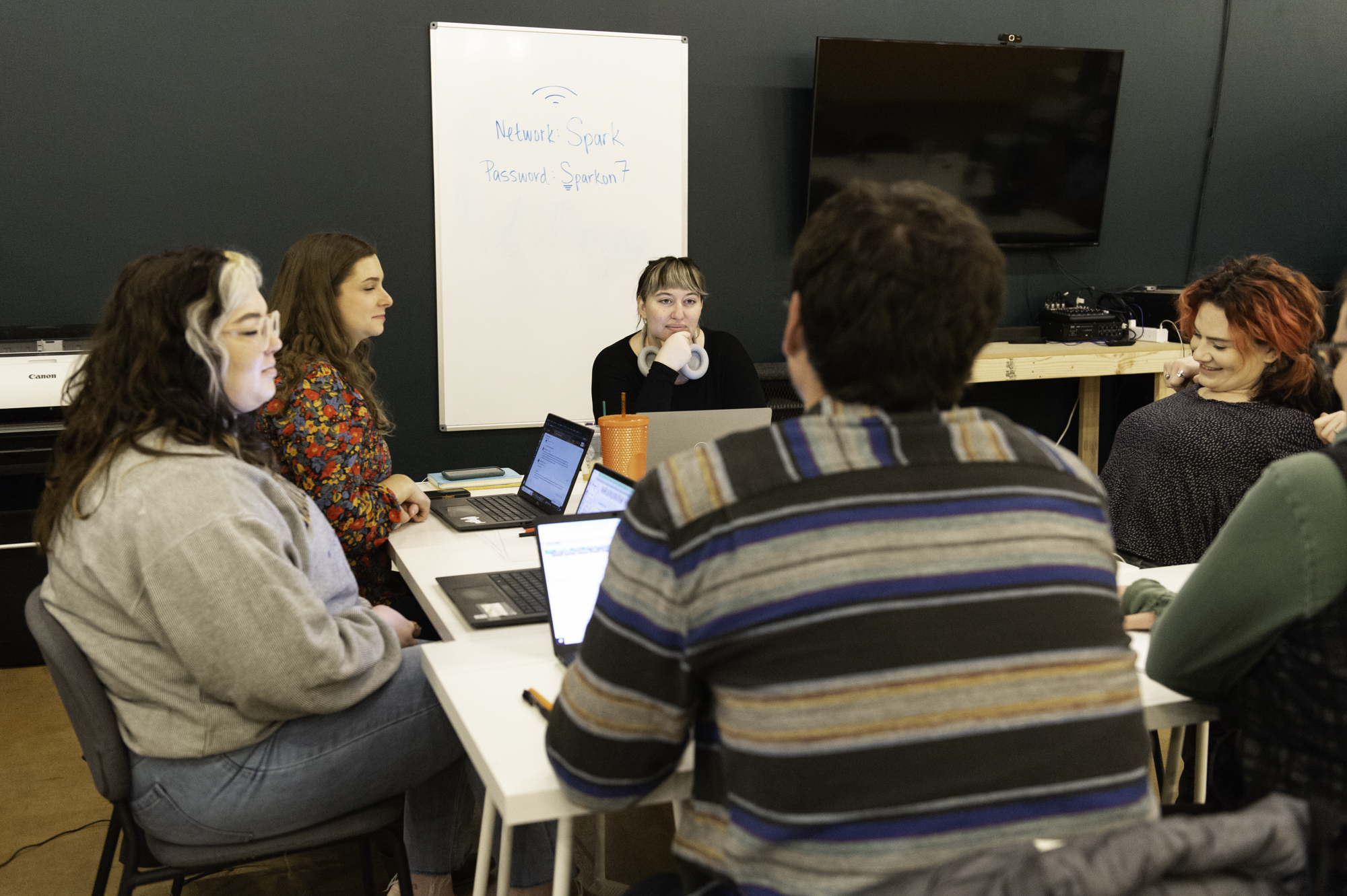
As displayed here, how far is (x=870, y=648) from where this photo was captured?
34.4 inches

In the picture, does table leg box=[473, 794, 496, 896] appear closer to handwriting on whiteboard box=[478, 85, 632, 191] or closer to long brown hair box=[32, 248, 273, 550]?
long brown hair box=[32, 248, 273, 550]

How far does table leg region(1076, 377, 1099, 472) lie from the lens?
4.61 metres

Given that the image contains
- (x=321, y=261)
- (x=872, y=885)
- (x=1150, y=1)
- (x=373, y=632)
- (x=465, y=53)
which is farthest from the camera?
(x=1150, y=1)

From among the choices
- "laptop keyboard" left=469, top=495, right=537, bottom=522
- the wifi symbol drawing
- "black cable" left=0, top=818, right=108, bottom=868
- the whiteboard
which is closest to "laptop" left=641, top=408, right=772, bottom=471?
"laptop keyboard" left=469, top=495, right=537, bottom=522

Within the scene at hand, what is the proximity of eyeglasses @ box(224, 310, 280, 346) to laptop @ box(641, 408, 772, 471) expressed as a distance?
87 centimetres

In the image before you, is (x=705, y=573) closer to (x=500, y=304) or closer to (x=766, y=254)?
(x=500, y=304)

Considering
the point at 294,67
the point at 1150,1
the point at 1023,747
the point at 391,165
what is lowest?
the point at 1023,747

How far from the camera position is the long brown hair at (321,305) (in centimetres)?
222

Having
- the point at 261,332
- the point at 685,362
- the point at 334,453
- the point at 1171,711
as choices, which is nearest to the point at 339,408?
the point at 334,453

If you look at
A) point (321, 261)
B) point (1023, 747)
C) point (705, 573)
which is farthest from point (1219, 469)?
point (321, 261)

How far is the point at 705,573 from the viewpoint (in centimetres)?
89

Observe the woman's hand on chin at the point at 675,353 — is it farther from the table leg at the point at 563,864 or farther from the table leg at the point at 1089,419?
the table leg at the point at 1089,419

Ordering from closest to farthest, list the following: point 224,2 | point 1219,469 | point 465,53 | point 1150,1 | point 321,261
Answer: point 1219,469, point 321,261, point 224,2, point 465,53, point 1150,1

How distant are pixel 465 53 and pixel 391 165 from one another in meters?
0.48
